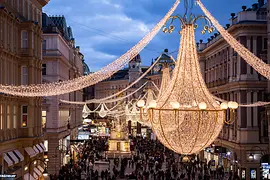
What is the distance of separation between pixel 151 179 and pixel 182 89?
2875 centimetres

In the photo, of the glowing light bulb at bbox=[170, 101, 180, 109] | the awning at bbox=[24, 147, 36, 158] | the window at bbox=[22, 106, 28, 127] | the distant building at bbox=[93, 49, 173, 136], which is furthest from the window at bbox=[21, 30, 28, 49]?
the distant building at bbox=[93, 49, 173, 136]

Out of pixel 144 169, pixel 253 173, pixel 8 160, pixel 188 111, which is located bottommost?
pixel 144 169

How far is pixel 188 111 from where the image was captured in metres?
14.8

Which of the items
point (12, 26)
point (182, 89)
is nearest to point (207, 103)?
point (182, 89)

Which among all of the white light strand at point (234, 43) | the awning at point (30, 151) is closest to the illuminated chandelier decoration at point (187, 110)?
the white light strand at point (234, 43)

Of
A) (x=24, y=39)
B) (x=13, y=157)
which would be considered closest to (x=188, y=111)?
(x=13, y=157)

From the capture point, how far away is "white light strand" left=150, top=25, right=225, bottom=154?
14734 millimetres

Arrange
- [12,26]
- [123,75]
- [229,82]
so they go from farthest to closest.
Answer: [123,75], [229,82], [12,26]

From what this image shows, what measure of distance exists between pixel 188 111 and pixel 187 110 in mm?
157

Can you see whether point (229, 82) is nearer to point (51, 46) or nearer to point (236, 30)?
point (236, 30)

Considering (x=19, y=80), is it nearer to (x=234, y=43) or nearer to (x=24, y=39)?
(x=24, y=39)

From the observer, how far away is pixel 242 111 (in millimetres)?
42062

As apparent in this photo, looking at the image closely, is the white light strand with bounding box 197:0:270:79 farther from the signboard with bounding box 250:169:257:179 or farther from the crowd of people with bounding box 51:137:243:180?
the signboard with bounding box 250:169:257:179

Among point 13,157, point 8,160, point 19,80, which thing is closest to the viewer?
point 8,160
